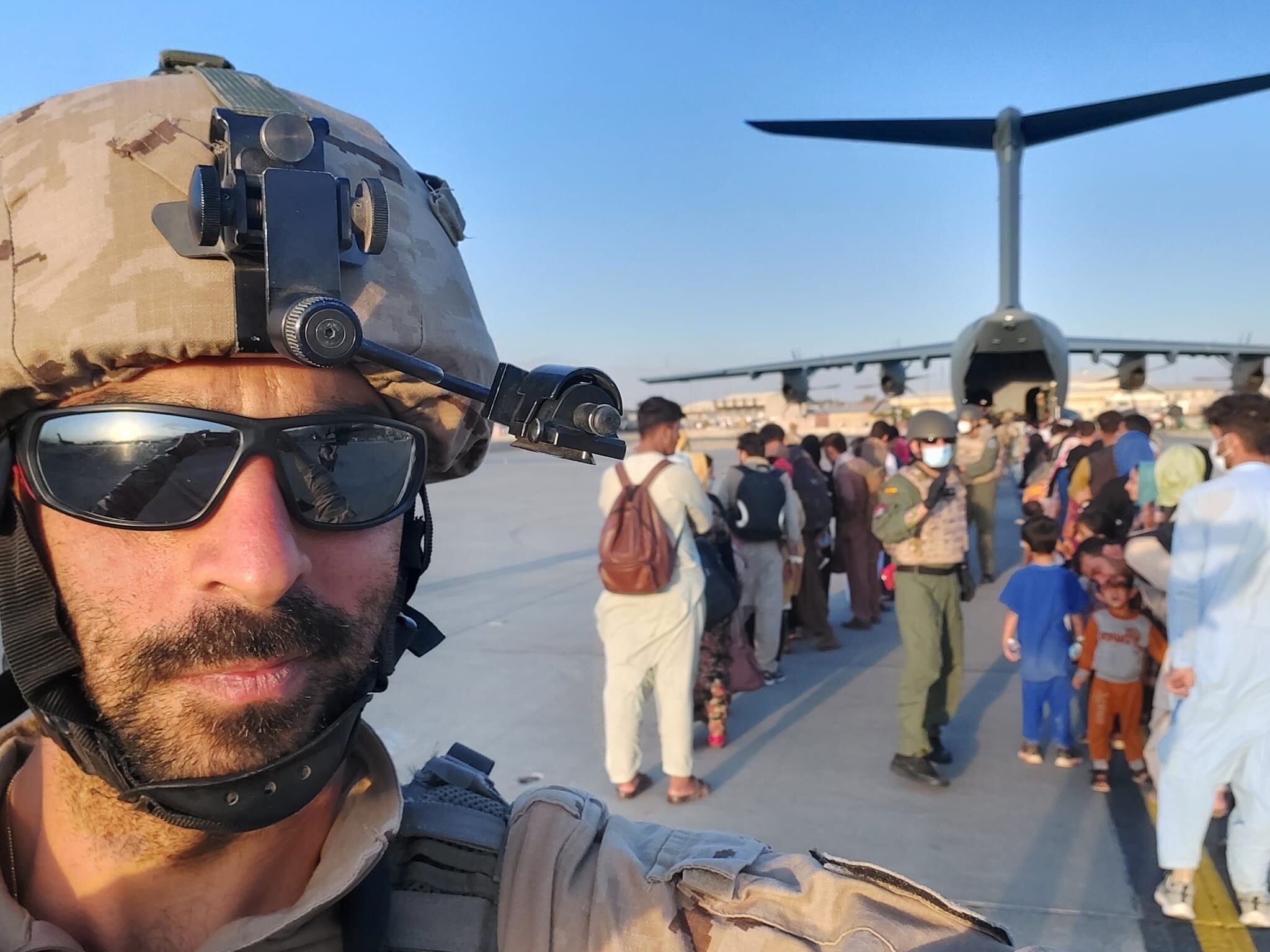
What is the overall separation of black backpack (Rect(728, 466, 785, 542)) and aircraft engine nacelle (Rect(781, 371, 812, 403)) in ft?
47.4

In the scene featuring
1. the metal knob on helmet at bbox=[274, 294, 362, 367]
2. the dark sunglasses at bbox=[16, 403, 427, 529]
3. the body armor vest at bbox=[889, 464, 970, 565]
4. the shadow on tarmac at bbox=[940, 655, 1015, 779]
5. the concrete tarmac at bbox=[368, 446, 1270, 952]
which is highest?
the metal knob on helmet at bbox=[274, 294, 362, 367]

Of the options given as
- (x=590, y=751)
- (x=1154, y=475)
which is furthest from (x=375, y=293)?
(x=1154, y=475)

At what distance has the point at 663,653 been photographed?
13.4ft

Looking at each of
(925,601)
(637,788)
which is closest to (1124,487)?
(925,601)

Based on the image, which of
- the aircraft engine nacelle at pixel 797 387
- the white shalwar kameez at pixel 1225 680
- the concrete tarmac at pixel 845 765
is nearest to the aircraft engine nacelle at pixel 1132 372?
the aircraft engine nacelle at pixel 797 387

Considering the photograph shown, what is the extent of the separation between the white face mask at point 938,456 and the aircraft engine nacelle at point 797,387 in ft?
49.7

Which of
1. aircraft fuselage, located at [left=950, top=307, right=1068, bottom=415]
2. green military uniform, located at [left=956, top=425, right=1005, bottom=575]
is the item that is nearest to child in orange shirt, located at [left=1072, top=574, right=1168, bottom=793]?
green military uniform, located at [left=956, top=425, right=1005, bottom=575]

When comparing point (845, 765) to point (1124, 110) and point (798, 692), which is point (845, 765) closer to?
point (798, 692)

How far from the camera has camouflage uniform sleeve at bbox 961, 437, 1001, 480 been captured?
330 inches

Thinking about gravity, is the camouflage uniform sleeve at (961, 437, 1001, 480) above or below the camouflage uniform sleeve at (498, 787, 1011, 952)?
below

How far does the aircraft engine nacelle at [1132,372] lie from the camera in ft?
58.8

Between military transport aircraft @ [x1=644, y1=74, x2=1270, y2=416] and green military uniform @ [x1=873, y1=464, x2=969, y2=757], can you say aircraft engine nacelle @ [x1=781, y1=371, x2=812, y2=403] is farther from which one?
green military uniform @ [x1=873, y1=464, x2=969, y2=757]

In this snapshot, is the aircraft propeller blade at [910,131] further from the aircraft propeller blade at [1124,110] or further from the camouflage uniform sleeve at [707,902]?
the camouflage uniform sleeve at [707,902]

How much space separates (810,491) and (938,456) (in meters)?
2.07
